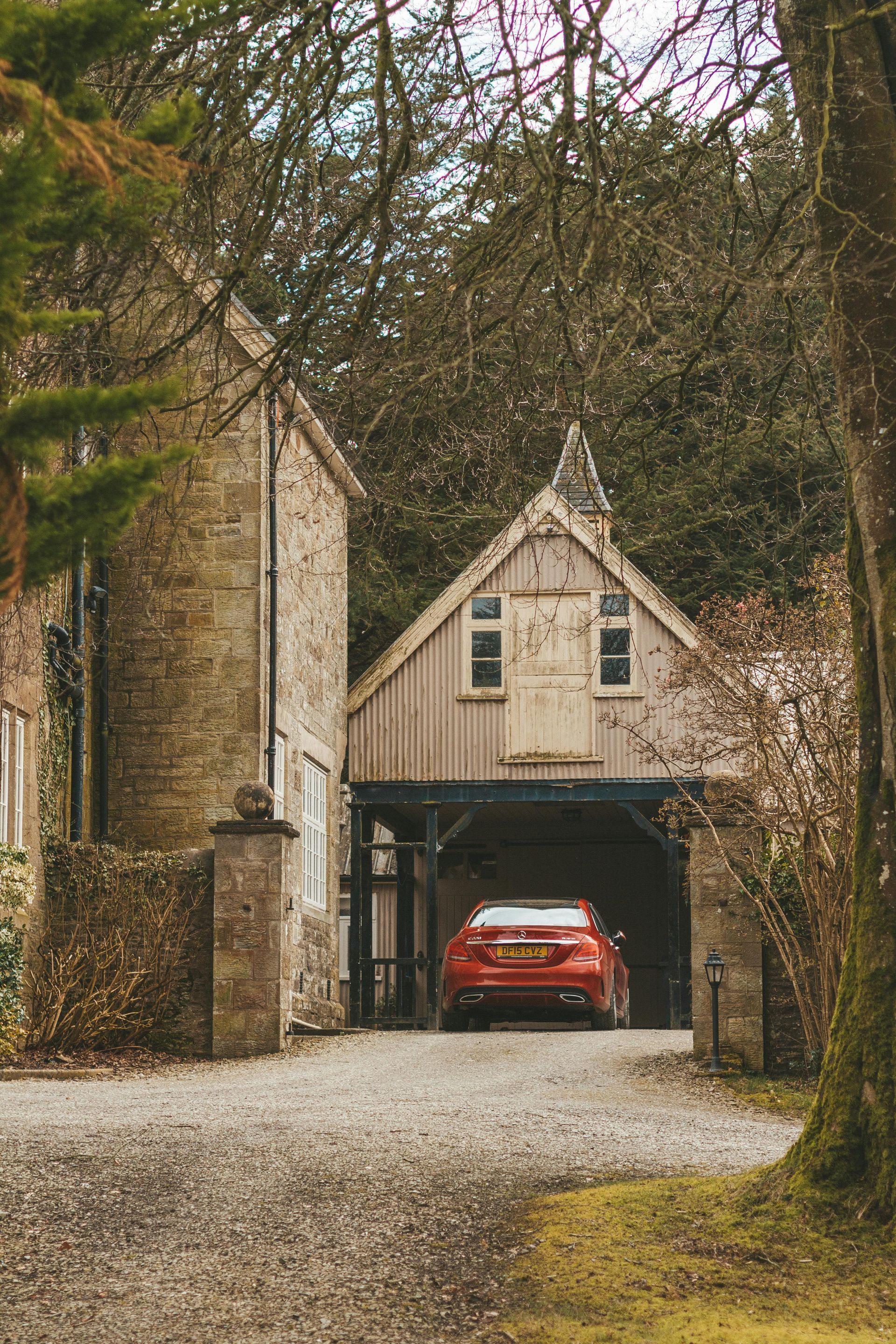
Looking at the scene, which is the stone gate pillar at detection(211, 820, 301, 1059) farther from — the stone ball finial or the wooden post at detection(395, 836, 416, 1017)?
the wooden post at detection(395, 836, 416, 1017)

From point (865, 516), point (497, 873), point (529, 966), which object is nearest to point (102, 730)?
point (529, 966)

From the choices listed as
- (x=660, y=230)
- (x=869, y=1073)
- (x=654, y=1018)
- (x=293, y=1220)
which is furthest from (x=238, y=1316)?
(x=654, y=1018)

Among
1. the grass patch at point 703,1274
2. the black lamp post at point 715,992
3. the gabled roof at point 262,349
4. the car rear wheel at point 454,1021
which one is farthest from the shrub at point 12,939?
the grass patch at point 703,1274

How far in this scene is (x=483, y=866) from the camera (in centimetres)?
2681

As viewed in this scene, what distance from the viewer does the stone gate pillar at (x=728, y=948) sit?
1179 cm

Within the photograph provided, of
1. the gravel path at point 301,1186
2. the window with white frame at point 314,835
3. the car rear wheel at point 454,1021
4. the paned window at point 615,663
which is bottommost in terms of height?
the car rear wheel at point 454,1021

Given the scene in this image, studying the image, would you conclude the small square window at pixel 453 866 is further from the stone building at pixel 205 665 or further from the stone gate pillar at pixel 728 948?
the stone gate pillar at pixel 728 948

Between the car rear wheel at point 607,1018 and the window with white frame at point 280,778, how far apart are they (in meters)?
4.23

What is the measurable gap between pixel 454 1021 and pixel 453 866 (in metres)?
10.9

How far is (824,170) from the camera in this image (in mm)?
→ 5617

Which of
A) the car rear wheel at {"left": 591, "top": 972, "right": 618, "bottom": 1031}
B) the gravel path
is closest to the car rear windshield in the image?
the car rear wheel at {"left": 591, "top": 972, "right": 618, "bottom": 1031}

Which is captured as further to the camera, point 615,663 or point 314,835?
point 615,663

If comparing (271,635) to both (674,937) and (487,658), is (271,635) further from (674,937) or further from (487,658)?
(674,937)

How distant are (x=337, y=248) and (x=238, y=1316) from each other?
4.22 m
